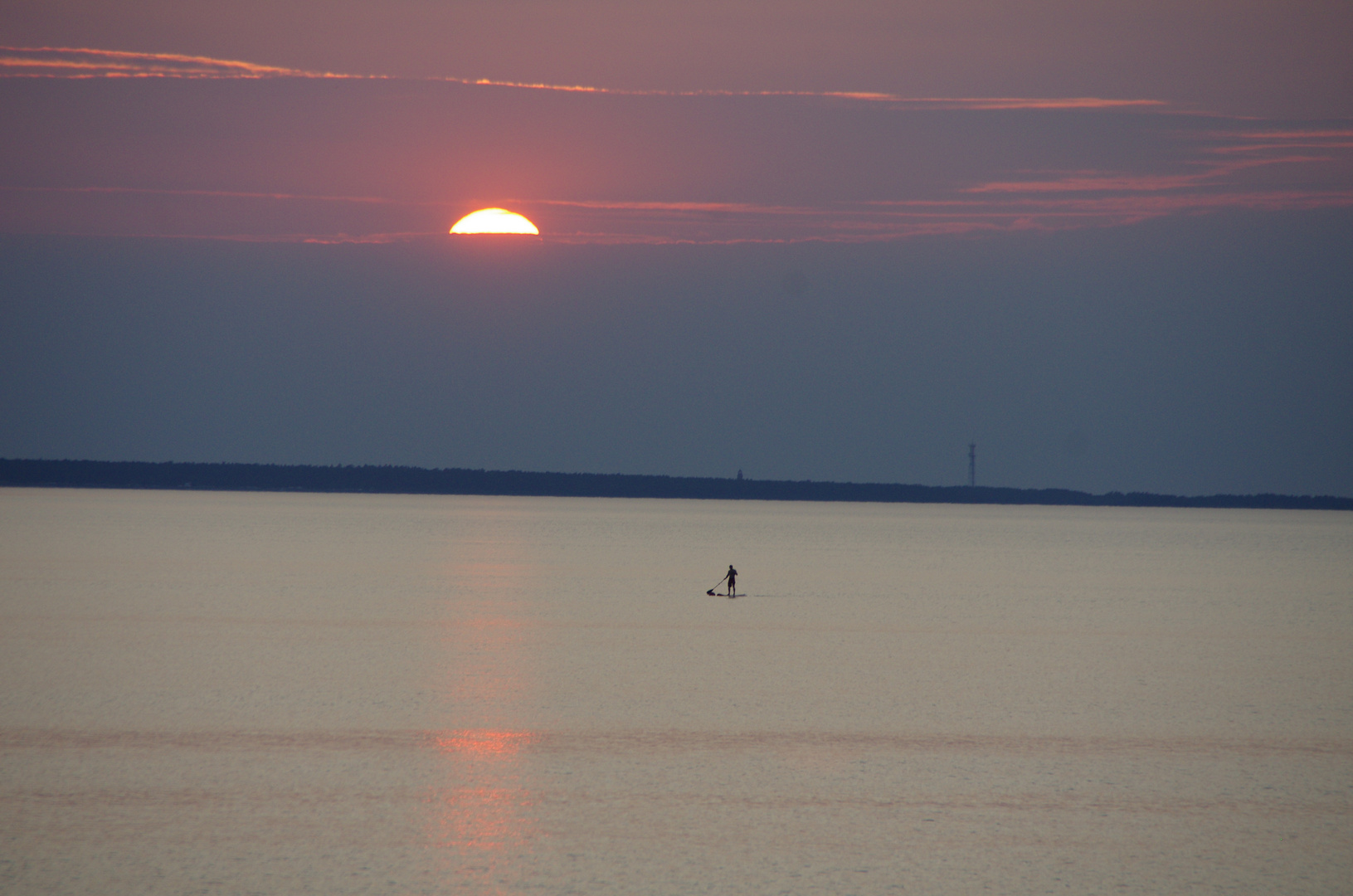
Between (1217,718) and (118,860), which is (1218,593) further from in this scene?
(118,860)

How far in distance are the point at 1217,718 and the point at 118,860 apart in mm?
13903

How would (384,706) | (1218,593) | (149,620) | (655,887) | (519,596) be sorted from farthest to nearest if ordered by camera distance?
(1218,593) → (519,596) → (149,620) → (384,706) → (655,887)

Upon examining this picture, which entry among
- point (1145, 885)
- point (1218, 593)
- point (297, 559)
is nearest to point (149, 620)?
point (1145, 885)

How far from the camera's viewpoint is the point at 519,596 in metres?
37.5

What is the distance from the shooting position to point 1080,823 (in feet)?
40.2

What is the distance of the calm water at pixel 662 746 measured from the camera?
35.7 ft

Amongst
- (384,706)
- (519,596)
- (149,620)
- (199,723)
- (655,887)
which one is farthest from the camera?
(519,596)

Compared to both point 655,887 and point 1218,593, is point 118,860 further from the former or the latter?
point 1218,593

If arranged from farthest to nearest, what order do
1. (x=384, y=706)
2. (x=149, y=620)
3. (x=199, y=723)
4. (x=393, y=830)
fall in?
(x=149, y=620) < (x=384, y=706) < (x=199, y=723) < (x=393, y=830)

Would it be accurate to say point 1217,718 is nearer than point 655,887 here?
No

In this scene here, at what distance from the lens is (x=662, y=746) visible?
15594 millimetres

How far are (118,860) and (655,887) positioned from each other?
4315 mm

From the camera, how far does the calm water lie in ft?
35.7

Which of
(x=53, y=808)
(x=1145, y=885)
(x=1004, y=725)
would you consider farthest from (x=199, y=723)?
(x=1145, y=885)
